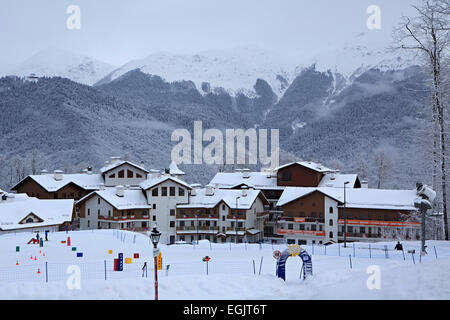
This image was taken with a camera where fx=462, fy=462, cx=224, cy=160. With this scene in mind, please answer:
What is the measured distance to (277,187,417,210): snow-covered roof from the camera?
55150mm

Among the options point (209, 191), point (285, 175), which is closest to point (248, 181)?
point (285, 175)

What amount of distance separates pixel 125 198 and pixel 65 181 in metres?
13.8

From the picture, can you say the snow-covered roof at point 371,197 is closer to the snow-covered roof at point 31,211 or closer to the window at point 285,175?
the window at point 285,175

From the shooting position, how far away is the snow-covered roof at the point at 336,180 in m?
68.3

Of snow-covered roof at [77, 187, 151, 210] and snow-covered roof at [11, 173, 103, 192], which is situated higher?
snow-covered roof at [11, 173, 103, 192]

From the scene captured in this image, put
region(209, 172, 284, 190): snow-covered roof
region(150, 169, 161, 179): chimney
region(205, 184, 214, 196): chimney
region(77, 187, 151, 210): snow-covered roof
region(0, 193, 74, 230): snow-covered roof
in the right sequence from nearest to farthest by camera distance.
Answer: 1. region(0, 193, 74, 230): snow-covered roof
2. region(77, 187, 151, 210): snow-covered roof
3. region(205, 184, 214, 196): chimney
4. region(150, 169, 161, 179): chimney
5. region(209, 172, 284, 190): snow-covered roof

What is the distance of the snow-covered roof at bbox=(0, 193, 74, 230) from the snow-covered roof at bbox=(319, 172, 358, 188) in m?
36.5

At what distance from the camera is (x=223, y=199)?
62406 mm

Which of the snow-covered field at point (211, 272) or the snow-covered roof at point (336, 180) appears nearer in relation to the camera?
the snow-covered field at point (211, 272)

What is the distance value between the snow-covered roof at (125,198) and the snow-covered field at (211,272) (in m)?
15.8

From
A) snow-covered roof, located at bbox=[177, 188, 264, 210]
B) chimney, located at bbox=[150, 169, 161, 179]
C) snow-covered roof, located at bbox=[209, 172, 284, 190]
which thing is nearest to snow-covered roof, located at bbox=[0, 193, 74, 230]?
chimney, located at bbox=[150, 169, 161, 179]

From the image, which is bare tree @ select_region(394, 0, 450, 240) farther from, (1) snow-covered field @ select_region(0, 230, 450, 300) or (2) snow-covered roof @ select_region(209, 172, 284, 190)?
(2) snow-covered roof @ select_region(209, 172, 284, 190)

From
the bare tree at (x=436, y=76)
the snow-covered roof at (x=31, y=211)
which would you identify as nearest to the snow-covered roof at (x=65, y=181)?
the snow-covered roof at (x=31, y=211)

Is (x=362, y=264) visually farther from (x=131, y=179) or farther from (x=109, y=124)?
(x=109, y=124)
